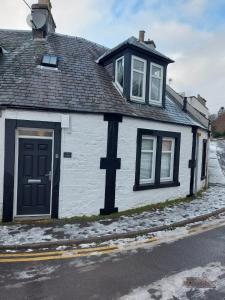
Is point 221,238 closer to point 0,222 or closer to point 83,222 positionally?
point 83,222

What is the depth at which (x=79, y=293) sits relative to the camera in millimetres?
4734

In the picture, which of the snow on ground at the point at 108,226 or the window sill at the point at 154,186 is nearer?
the snow on ground at the point at 108,226

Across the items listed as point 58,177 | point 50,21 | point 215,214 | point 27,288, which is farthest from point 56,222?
point 50,21

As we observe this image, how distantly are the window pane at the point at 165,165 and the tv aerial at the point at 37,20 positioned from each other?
7161 mm

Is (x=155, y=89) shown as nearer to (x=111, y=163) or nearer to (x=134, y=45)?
(x=134, y=45)

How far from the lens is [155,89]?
12.2 metres

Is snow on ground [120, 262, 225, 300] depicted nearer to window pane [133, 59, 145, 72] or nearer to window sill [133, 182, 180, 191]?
window sill [133, 182, 180, 191]

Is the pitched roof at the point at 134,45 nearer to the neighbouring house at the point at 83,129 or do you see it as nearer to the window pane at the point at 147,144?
the neighbouring house at the point at 83,129

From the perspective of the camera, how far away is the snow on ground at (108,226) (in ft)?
23.9

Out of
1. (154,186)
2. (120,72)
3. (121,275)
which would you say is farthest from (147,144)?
(121,275)

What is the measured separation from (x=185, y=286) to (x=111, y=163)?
5.33 meters

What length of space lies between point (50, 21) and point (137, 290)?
42.8 feet

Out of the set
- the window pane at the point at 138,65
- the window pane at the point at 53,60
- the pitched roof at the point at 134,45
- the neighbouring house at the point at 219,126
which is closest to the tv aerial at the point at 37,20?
the window pane at the point at 53,60

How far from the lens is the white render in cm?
905
